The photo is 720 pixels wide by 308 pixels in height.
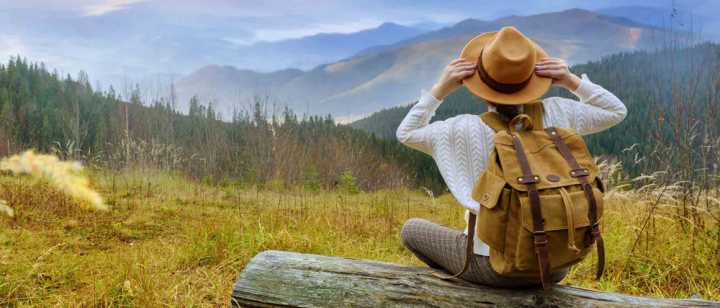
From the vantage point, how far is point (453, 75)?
7.41 ft

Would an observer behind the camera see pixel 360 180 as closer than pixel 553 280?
No

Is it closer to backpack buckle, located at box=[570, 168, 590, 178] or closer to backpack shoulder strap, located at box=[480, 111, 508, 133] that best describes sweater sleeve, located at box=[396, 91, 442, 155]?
backpack shoulder strap, located at box=[480, 111, 508, 133]

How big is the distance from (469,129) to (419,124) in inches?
9.1

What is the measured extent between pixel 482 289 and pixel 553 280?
11.7 inches

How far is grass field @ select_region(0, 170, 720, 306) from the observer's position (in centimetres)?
371

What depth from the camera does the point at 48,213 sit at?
6375mm

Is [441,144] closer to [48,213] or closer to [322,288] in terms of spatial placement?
[322,288]

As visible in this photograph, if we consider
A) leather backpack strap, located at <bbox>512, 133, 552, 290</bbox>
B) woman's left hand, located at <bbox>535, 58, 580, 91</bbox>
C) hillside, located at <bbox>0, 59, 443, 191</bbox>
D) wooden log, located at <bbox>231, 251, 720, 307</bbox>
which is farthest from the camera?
hillside, located at <bbox>0, 59, 443, 191</bbox>

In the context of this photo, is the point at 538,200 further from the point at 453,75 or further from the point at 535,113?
the point at 453,75

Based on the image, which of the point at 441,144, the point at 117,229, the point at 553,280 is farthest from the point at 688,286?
the point at 117,229

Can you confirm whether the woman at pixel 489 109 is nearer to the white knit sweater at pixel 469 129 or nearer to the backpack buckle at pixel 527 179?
the white knit sweater at pixel 469 129

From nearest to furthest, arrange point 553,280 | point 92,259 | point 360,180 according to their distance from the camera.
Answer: point 553,280, point 92,259, point 360,180

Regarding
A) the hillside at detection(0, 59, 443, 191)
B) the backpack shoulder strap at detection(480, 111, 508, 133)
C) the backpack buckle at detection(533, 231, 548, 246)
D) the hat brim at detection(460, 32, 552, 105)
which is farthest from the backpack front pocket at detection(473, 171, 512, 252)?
the hillside at detection(0, 59, 443, 191)

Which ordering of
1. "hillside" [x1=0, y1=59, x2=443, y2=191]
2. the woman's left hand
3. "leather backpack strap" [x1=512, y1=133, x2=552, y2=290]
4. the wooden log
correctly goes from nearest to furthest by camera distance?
"leather backpack strap" [x1=512, y1=133, x2=552, y2=290]
the woman's left hand
the wooden log
"hillside" [x1=0, y1=59, x2=443, y2=191]
